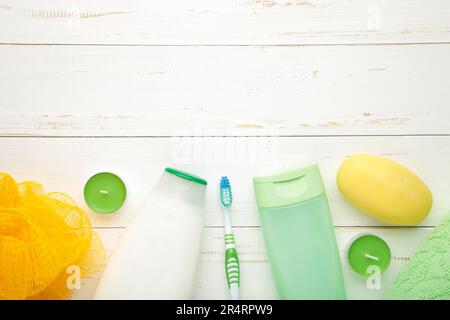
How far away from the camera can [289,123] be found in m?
0.81

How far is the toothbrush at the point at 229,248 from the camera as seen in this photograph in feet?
2.53

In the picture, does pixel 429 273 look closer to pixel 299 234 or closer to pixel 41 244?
pixel 299 234

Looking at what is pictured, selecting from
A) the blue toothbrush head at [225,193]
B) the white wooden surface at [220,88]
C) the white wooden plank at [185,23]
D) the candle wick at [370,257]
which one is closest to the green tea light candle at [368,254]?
the candle wick at [370,257]

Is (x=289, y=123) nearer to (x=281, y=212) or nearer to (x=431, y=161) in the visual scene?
(x=281, y=212)

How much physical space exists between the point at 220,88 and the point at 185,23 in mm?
135

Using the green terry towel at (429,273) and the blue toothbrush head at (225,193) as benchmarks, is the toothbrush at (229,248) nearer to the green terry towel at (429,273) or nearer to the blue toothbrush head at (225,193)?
the blue toothbrush head at (225,193)

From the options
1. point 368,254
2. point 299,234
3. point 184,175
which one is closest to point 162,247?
point 184,175

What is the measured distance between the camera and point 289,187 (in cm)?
76

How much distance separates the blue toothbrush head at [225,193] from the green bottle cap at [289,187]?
0.06 meters

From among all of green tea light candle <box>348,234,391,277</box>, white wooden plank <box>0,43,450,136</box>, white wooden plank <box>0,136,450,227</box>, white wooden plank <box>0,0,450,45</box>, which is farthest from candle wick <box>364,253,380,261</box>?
white wooden plank <box>0,0,450,45</box>

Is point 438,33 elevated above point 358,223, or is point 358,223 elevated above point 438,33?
point 438,33

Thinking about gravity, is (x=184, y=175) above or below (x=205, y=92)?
below
